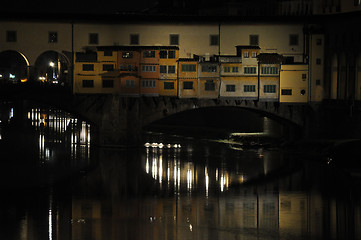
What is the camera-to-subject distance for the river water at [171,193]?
30.3m

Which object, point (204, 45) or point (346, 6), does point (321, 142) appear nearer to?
point (204, 45)

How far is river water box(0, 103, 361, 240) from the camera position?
30.3 meters

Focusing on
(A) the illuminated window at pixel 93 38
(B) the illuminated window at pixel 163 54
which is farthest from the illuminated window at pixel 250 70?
(A) the illuminated window at pixel 93 38

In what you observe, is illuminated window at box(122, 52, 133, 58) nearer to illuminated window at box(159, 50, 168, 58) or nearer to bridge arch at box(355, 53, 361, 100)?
illuminated window at box(159, 50, 168, 58)

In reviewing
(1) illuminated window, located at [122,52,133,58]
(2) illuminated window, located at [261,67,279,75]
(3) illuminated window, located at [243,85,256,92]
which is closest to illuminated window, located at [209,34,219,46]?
(3) illuminated window, located at [243,85,256,92]

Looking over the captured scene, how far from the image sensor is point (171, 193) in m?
38.1

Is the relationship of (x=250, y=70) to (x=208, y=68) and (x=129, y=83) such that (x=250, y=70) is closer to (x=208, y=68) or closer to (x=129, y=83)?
(x=208, y=68)

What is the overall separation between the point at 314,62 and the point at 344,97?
137 inches

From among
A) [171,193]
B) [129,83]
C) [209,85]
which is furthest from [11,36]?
[171,193]

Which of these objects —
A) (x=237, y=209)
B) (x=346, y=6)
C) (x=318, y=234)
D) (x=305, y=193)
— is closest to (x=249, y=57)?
(x=346, y=6)

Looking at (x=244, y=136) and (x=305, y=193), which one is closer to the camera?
(x=305, y=193)

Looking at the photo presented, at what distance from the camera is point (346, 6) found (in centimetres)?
6688

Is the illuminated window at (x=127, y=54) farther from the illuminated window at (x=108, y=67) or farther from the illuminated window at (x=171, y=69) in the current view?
the illuminated window at (x=171, y=69)

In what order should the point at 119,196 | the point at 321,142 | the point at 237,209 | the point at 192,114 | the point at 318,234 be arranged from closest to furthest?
the point at 318,234 < the point at 237,209 < the point at 119,196 < the point at 321,142 < the point at 192,114
